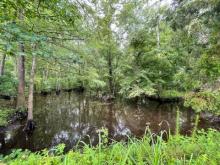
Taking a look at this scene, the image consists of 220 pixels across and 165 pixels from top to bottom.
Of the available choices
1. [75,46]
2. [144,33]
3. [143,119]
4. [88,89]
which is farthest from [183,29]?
[88,89]

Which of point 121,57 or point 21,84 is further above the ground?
point 121,57

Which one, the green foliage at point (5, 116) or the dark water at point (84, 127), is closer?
the dark water at point (84, 127)

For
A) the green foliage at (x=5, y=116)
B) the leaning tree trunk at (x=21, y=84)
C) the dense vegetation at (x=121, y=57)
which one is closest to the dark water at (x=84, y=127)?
the green foliage at (x=5, y=116)

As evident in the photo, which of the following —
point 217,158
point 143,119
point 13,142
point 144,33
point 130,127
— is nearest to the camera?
point 217,158

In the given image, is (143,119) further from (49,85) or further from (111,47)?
(49,85)

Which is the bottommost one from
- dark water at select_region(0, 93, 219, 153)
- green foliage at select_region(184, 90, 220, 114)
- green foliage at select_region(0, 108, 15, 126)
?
dark water at select_region(0, 93, 219, 153)

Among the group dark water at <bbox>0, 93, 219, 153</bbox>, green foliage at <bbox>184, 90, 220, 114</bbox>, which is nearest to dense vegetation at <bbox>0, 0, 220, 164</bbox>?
green foliage at <bbox>184, 90, 220, 114</bbox>

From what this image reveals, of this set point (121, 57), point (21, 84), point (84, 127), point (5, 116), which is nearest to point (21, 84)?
point (21, 84)

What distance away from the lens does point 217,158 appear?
222cm

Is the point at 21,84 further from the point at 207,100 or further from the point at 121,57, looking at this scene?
the point at 121,57

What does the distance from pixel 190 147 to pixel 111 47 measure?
15673 millimetres

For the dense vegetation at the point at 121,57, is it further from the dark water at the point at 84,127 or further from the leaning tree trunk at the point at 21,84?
the dark water at the point at 84,127

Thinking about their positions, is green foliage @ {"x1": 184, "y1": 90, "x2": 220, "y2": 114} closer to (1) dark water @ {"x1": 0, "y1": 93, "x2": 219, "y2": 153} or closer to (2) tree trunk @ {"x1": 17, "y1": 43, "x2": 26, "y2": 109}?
(1) dark water @ {"x1": 0, "y1": 93, "x2": 219, "y2": 153}

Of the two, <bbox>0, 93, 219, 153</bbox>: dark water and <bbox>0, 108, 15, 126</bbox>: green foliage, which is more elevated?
<bbox>0, 108, 15, 126</bbox>: green foliage
